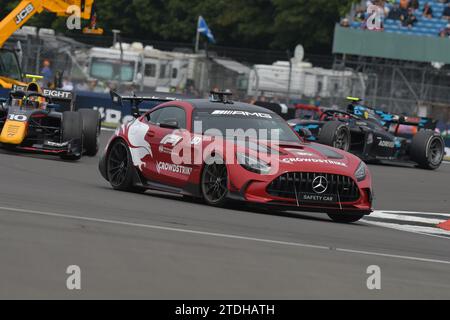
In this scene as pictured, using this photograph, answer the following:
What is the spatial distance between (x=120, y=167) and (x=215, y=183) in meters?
1.93

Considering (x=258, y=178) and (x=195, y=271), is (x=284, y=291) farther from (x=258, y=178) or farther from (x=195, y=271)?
(x=258, y=178)

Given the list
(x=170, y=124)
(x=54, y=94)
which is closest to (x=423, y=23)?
(x=54, y=94)

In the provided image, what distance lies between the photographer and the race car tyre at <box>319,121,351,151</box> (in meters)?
21.8

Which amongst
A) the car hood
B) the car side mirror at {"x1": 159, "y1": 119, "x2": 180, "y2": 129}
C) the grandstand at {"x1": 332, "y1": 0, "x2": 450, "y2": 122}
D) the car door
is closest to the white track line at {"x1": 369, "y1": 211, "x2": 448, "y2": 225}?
the car hood

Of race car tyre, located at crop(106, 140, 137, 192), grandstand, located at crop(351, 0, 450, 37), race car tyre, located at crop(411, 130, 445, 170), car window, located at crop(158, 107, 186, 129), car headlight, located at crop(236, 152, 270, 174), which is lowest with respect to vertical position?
race car tyre, located at crop(411, 130, 445, 170)

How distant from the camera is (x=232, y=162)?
1218cm

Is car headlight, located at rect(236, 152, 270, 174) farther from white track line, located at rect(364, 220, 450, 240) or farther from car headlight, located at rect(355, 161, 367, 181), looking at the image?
white track line, located at rect(364, 220, 450, 240)

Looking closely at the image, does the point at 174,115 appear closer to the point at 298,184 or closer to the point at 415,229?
the point at 298,184

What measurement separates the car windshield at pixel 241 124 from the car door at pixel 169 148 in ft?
0.68

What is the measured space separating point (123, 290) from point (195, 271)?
3.13ft

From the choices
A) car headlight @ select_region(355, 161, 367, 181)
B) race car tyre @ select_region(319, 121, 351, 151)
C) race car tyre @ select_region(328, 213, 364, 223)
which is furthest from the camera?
race car tyre @ select_region(319, 121, 351, 151)

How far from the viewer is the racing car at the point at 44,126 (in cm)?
1769

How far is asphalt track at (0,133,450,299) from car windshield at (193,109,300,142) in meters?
0.91

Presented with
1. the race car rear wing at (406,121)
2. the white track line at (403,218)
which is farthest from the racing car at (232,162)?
the race car rear wing at (406,121)
